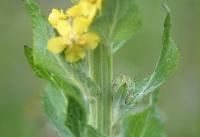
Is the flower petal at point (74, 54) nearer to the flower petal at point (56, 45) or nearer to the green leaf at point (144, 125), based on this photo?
the flower petal at point (56, 45)

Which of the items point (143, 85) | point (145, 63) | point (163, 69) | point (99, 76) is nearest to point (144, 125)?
point (143, 85)

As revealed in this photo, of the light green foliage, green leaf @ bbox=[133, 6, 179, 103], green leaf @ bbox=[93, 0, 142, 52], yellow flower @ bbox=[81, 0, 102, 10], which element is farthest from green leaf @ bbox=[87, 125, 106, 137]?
yellow flower @ bbox=[81, 0, 102, 10]

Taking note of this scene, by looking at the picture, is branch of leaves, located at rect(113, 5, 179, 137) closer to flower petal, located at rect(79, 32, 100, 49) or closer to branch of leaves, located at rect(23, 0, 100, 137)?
branch of leaves, located at rect(23, 0, 100, 137)

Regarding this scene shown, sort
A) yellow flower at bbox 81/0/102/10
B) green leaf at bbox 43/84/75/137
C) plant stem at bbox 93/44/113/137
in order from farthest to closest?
1. green leaf at bbox 43/84/75/137
2. plant stem at bbox 93/44/113/137
3. yellow flower at bbox 81/0/102/10

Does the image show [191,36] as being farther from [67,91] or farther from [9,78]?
[67,91]

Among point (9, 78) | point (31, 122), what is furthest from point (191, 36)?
point (31, 122)

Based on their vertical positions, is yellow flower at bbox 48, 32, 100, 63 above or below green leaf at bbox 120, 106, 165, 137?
above
